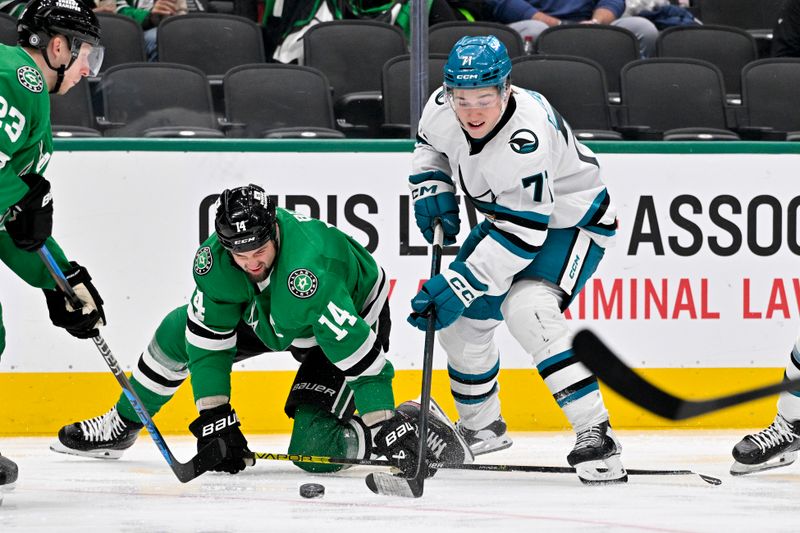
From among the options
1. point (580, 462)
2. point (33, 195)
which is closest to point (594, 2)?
point (580, 462)

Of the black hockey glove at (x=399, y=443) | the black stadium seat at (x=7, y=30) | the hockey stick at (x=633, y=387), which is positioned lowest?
the black hockey glove at (x=399, y=443)

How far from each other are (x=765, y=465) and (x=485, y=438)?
758 mm

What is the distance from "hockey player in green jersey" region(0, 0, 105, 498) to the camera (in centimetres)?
269

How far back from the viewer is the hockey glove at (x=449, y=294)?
3.12 meters

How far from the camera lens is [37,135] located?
2.79 metres

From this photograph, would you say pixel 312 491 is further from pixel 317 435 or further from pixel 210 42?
pixel 210 42

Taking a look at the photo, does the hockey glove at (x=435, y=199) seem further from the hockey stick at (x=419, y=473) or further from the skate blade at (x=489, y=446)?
the skate blade at (x=489, y=446)

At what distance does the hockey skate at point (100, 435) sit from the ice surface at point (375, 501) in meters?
0.04

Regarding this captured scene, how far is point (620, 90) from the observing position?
4.57m

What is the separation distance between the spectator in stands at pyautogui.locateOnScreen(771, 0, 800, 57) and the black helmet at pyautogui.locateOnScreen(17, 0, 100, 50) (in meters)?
3.01

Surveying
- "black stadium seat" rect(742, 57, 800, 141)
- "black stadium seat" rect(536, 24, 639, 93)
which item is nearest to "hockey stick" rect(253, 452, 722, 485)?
"black stadium seat" rect(742, 57, 800, 141)

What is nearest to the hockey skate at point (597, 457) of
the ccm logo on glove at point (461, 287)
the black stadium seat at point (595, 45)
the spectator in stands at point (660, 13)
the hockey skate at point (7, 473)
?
the ccm logo on glove at point (461, 287)

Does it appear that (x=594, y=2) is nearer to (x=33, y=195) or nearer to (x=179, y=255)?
(x=179, y=255)

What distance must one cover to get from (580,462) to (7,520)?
4.47ft
